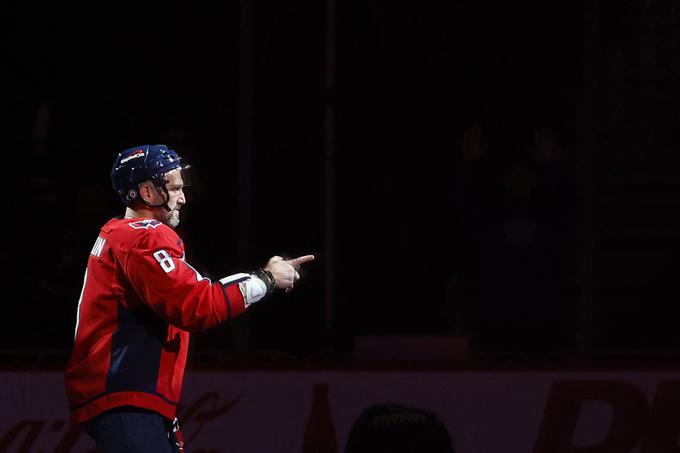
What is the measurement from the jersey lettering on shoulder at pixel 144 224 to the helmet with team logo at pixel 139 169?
0.13 metres

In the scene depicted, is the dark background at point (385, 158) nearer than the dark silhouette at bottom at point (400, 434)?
No

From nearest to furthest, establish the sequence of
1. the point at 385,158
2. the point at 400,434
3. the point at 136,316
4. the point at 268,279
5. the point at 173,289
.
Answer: the point at 400,434
the point at 173,289
the point at 136,316
the point at 268,279
the point at 385,158

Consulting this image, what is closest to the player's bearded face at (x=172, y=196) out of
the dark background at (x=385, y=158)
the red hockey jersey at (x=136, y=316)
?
the red hockey jersey at (x=136, y=316)

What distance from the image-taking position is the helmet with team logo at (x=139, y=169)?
4.84 m

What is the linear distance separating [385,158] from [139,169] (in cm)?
392

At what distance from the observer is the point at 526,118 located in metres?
9.08

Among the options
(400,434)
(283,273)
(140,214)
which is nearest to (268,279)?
(283,273)

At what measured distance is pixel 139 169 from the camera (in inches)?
191

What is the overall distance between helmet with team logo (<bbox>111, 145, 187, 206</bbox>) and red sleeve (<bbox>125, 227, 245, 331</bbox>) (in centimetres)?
25

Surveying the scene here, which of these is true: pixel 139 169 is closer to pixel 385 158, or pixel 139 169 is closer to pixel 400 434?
pixel 400 434

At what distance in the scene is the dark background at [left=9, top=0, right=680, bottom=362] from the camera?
811 cm

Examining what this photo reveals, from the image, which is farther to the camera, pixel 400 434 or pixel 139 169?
pixel 139 169

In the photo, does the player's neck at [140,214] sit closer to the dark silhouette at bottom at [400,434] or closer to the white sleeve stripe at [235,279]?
the white sleeve stripe at [235,279]

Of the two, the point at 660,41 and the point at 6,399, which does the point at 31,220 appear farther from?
the point at 660,41
